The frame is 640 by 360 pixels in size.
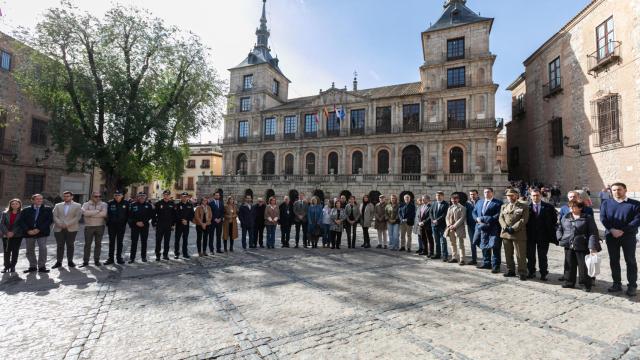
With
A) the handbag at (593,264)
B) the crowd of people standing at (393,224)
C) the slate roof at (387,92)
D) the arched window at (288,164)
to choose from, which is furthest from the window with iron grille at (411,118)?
the handbag at (593,264)

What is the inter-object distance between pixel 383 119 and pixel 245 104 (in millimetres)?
17149

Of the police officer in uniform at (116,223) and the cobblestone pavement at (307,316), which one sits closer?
the cobblestone pavement at (307,316)

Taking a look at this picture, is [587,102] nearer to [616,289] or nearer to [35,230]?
[616,289]

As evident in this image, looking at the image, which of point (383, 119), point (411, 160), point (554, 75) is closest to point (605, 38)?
point (554, 75)

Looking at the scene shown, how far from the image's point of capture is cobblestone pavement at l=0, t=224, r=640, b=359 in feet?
11.2

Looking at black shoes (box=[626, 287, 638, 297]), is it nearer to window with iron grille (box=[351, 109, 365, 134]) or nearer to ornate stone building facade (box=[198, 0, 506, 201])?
ornate stone building facade (box=[198, 0, 506, 201])

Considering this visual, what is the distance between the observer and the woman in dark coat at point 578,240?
557 centimetres

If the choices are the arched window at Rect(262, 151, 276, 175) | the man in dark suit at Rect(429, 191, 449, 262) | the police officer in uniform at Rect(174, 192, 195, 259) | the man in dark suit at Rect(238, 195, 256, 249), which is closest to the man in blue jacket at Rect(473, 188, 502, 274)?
the man in dark suit at Rect(429, 191, 449, 262)

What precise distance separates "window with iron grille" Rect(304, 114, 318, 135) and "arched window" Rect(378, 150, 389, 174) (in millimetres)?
7650

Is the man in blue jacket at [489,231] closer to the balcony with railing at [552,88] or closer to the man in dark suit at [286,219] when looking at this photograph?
the man in dark suit at [286,219]

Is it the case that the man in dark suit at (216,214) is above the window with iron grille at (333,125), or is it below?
below

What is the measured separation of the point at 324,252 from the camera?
9766 millimetres

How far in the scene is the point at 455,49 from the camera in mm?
28062

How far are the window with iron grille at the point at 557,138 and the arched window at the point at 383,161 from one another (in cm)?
1309
